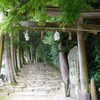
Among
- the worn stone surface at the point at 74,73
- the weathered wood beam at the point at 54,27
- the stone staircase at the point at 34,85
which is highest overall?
the weathered wood beam at the point at 54,27

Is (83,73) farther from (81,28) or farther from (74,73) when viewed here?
(81,28)

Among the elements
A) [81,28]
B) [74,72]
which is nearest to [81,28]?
[81,28]

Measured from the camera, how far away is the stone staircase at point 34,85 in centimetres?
825

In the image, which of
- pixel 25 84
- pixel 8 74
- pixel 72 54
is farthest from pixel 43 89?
pixel 72 54

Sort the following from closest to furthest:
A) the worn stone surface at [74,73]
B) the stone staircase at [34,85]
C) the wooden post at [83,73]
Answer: the wooden post at [83,73] < the worn stone surface at [74,73] < the stone staircase at [34,85]

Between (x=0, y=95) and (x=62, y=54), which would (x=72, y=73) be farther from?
(x=0, y=95)

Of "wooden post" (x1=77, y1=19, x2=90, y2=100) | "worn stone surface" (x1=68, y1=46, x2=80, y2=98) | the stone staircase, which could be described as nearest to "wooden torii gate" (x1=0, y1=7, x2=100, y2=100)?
"wooden post" (x1=77, y1=19, x2=90, y2=100)

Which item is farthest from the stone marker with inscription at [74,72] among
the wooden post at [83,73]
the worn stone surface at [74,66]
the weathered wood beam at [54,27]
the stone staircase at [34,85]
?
the stone staircase at [34,85]

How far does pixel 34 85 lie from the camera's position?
9.29 meters

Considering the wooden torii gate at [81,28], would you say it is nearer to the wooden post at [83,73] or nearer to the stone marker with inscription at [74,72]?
the wooden post at [83,73]

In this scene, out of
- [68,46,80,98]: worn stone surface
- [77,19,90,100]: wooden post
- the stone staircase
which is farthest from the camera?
the stone staircase

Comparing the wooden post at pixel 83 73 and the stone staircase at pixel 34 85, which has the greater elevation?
A: the wooden post at pixel 83 73

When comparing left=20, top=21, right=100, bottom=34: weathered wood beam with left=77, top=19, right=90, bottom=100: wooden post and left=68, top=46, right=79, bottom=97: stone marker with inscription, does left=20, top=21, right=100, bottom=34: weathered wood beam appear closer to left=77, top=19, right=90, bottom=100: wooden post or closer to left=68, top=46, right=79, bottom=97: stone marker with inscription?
left=77, top=19, right=90, bottom=100: wooden post

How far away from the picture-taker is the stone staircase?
8248mm
